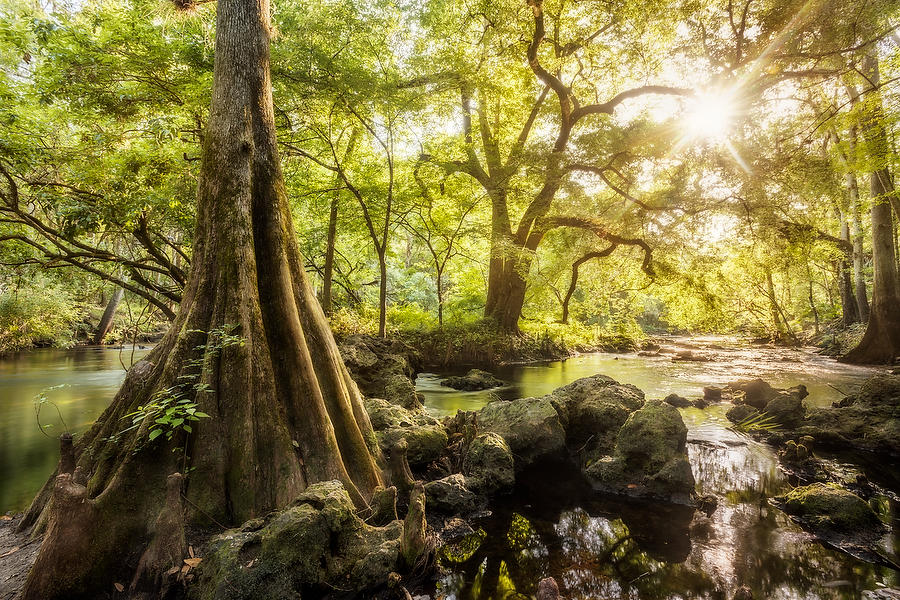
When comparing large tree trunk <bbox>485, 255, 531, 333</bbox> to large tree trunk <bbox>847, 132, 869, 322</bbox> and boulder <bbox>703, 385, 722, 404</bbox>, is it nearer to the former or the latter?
boulder <bbox>703, 385, 722, 404</bbox>

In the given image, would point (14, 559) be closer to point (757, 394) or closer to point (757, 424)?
point (757, 424)

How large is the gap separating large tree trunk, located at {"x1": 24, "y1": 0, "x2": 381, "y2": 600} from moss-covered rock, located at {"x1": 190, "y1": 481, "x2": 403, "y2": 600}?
1.64 ft

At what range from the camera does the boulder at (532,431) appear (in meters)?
5.84

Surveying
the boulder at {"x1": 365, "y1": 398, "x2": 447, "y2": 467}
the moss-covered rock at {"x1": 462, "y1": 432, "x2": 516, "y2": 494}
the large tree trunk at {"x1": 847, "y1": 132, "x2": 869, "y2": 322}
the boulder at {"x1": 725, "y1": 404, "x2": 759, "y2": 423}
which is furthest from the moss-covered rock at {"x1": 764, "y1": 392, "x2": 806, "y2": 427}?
the large tree trunk at {"x1": 847, "y1": 132, "x2": 869, "y2": 322}

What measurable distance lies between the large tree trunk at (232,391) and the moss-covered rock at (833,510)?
4724 millimetres

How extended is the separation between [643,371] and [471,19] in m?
14.0

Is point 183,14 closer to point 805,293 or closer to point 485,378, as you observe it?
point 485,378

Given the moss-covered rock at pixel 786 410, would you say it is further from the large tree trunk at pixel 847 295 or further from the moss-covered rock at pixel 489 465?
the large tree trunk at pixel 847 295

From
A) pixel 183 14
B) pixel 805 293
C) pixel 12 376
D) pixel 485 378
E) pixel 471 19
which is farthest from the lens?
pixel 805 293

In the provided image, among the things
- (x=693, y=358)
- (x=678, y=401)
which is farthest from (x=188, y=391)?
(x=693, y=358)

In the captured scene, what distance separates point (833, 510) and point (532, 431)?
11.0 ft

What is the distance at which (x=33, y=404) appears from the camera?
9.96 metres

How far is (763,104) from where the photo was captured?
10336mm

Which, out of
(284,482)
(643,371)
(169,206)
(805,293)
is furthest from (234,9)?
(805,293)
